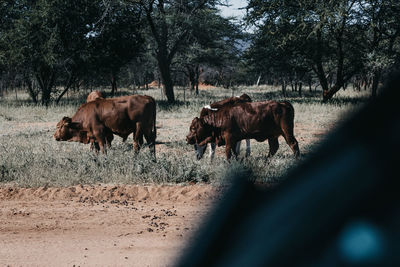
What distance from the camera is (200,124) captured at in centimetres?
982

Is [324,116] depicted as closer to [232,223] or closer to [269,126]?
[269,126]

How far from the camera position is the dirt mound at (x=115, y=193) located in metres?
6.79

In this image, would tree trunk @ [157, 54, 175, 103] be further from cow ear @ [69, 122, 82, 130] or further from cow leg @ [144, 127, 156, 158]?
cow leg @ [144, 127, 156, 158]

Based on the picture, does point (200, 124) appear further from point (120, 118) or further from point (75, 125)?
point (75, 125)

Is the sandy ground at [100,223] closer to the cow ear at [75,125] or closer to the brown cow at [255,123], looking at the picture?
the brown cow at [255,123]

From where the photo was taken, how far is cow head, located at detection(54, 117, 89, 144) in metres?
10.6

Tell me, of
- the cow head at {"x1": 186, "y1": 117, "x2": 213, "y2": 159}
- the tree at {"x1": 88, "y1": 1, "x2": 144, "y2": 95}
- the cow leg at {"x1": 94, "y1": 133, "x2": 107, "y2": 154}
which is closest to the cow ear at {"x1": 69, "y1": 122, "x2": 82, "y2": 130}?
the cow leg at {"x1": 94, "y1": 133, "x2": 107, "y2": 154}

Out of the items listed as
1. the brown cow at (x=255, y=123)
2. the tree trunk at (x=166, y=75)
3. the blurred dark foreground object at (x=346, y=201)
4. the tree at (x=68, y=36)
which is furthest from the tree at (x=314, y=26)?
the blurred dark foreground object at (x=346, y=201)

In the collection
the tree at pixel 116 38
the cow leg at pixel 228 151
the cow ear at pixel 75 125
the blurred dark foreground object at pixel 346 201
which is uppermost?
the tree at pixel 116 38

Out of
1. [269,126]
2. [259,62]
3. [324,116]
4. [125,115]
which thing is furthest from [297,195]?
[259,62]

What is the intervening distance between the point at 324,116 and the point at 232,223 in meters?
16.9

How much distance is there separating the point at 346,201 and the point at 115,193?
559 cm

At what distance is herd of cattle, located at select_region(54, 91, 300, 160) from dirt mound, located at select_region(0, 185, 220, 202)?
248 centimetres

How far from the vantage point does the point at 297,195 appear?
2221mm
